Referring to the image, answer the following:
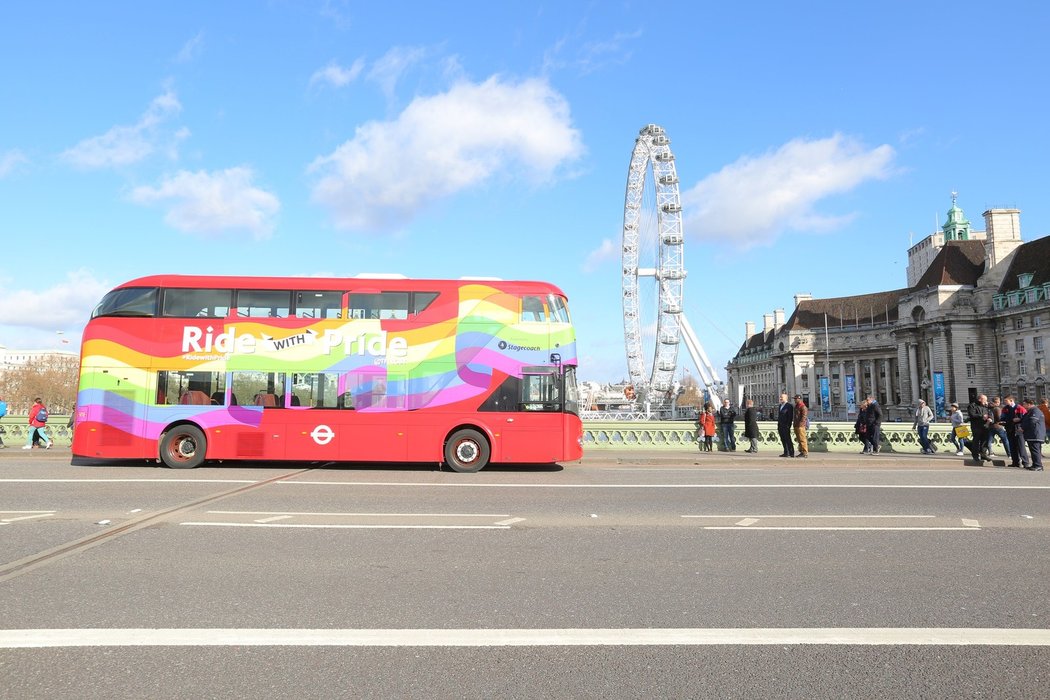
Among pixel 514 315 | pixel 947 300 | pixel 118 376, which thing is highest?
pixel 947 300

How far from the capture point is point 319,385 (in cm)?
1570

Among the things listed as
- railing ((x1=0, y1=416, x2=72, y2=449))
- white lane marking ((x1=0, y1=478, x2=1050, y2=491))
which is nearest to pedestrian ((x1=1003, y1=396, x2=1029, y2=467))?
white lane marking ((x1=0, y1=478, x2=1050, y2=491))

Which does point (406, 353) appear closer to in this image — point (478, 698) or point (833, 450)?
point (478, 698)

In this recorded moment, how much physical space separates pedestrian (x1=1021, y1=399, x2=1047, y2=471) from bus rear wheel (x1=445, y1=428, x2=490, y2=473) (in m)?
13.6

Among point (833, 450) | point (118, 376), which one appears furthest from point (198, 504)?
point (833, 450)

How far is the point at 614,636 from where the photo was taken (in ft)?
14.7

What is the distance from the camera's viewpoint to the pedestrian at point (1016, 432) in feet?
58.0

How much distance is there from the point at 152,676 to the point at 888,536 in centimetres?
740

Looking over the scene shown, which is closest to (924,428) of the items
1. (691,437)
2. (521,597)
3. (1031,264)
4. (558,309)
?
(691,437)

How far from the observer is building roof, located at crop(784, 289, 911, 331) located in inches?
4899

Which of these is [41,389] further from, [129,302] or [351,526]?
[351,526]

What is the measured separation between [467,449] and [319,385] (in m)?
3.66

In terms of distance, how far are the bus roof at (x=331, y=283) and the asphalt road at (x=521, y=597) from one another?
629 cm

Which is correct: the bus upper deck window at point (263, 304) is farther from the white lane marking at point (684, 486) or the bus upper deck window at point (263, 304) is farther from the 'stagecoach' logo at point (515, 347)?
the 'stagecoach' logo at point (515, 347)
